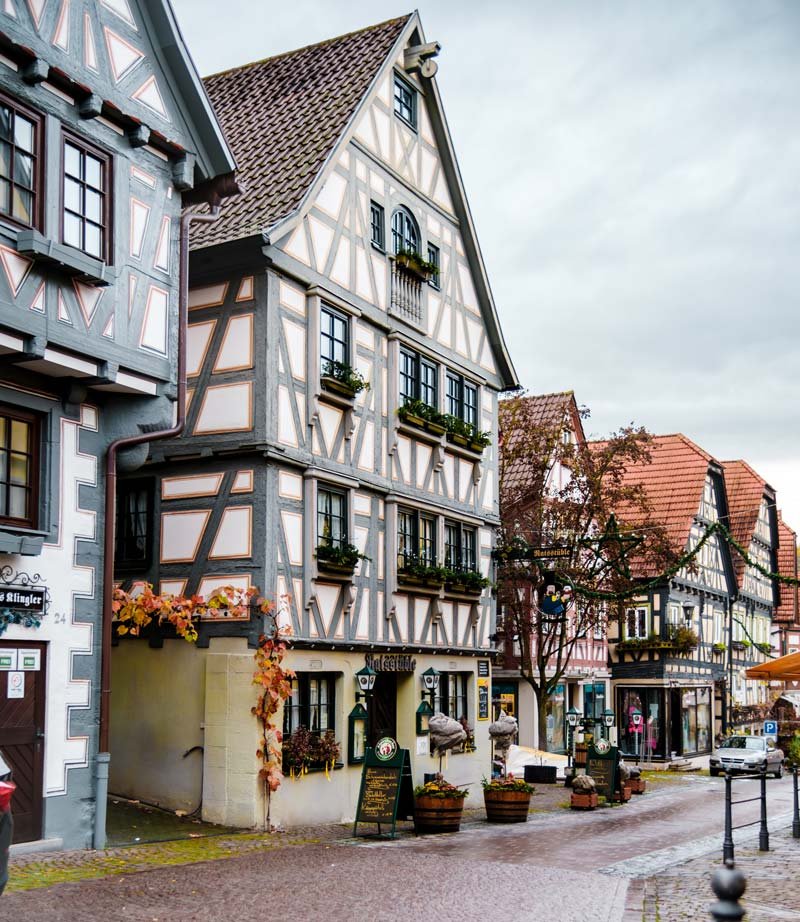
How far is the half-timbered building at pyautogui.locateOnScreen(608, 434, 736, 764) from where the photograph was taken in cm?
5072

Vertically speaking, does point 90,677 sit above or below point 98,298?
below

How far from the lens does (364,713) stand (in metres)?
21.2

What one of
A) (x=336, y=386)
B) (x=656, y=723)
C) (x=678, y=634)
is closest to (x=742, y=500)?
(x=678, y=634)

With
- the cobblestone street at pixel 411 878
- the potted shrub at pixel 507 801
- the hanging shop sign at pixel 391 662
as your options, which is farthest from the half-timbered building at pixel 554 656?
the cobblestone street at pixel 411 878

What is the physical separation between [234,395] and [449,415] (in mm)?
6711

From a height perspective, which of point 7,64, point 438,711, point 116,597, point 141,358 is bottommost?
point 438,711

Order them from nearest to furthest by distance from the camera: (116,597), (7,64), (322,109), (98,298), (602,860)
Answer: (7,64), (98,298), (602,860), (116,597), (322,109)

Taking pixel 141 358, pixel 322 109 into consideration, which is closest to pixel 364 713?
pixel 141 358

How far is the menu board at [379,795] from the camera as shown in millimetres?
17906

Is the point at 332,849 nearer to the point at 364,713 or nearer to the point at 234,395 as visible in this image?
the point at 364,713

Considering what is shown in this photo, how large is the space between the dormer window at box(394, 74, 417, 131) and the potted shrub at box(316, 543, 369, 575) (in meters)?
8.88

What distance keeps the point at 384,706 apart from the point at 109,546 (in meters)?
9.45

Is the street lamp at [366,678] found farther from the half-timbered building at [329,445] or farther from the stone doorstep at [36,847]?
the stone doorstep at [36,847]

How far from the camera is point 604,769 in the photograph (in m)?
26.5
